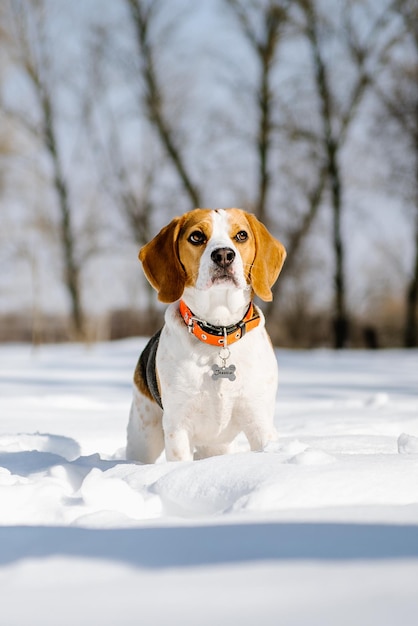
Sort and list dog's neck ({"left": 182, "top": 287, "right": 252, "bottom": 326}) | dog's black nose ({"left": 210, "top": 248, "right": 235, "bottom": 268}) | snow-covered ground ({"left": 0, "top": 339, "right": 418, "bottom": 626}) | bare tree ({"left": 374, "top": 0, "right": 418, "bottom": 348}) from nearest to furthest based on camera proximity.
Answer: snow-covered ground ({"left": 0, "top": 339, "right": 418, "bottom": 626}) → dog's black nose ({"left": 210, "top": 248, "right": 235, "bottom": 268}) → dog's neck ({"left": 182, "top": 287, "right": 252, "bottom": 326}) → bare tree ({"left": 374, "top": 0, "right": 418, "bottom": 348})

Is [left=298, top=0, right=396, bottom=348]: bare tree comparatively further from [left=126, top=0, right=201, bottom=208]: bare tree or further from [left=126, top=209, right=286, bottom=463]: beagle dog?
[left=126, top=209, right=286, bottom=463]: beagle dog

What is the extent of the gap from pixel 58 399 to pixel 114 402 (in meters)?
0.47

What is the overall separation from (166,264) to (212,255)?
0.29 metres

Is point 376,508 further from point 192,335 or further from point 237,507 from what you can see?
point 192,335

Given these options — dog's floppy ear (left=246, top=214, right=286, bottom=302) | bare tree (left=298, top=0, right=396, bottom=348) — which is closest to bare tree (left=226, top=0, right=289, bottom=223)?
bare tree (left=298, top=0, right=396, bottom=348)

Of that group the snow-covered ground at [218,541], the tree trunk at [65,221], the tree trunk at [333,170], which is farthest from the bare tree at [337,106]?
the snow-covered ground at [218,541]

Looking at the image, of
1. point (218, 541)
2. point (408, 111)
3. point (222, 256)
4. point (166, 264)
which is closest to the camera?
point (218, 541)

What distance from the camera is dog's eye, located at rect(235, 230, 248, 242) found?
276 centimetres

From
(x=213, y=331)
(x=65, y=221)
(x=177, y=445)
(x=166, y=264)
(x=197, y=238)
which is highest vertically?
(x=65, y=221)

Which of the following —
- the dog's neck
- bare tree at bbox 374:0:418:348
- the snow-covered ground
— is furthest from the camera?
bare tree at bbox 374:0:418:348

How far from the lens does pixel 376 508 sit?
1.72 meters

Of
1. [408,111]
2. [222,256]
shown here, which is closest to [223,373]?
[222,256]

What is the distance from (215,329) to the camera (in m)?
2.70

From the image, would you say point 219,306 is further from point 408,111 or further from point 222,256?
point 408,111
